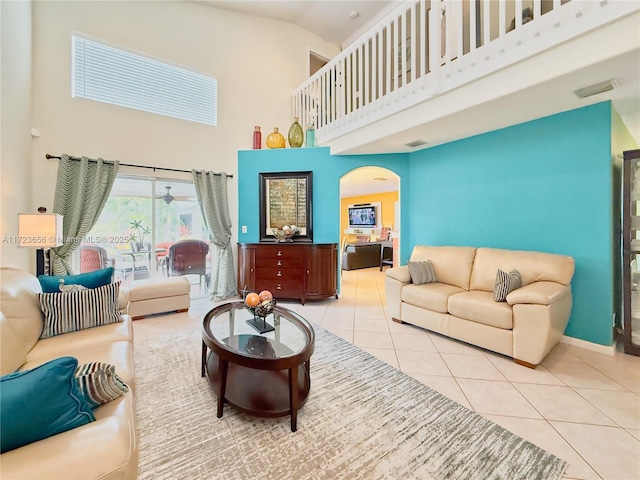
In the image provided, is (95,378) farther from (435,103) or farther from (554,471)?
(435,103)

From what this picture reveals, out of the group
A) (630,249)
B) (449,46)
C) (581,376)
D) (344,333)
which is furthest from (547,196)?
(344,333)

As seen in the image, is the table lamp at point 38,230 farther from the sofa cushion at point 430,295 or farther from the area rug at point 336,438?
the sofa cushion at point 430,295

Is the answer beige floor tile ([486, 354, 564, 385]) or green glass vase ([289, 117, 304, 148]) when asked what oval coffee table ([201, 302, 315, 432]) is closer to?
beige floor tile ([486, 354, 564, 385])

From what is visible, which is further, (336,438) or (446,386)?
(446,386)

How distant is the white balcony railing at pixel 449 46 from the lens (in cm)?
185

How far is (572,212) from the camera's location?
105 inches

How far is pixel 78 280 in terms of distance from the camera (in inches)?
86.8

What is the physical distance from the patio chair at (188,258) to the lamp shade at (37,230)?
1.72 metres

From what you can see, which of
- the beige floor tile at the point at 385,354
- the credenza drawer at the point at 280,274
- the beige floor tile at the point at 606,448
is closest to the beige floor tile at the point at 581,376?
the beige floor tile at the point at 606,448

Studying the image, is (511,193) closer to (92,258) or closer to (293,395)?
(293,395)

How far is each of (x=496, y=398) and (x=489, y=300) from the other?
3.05ft

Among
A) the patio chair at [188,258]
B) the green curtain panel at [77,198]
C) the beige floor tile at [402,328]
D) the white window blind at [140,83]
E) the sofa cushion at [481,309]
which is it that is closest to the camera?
the sofa cushion at [481,309]

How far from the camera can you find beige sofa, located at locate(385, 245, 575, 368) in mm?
2186

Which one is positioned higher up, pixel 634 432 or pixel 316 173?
pixel 316 173
